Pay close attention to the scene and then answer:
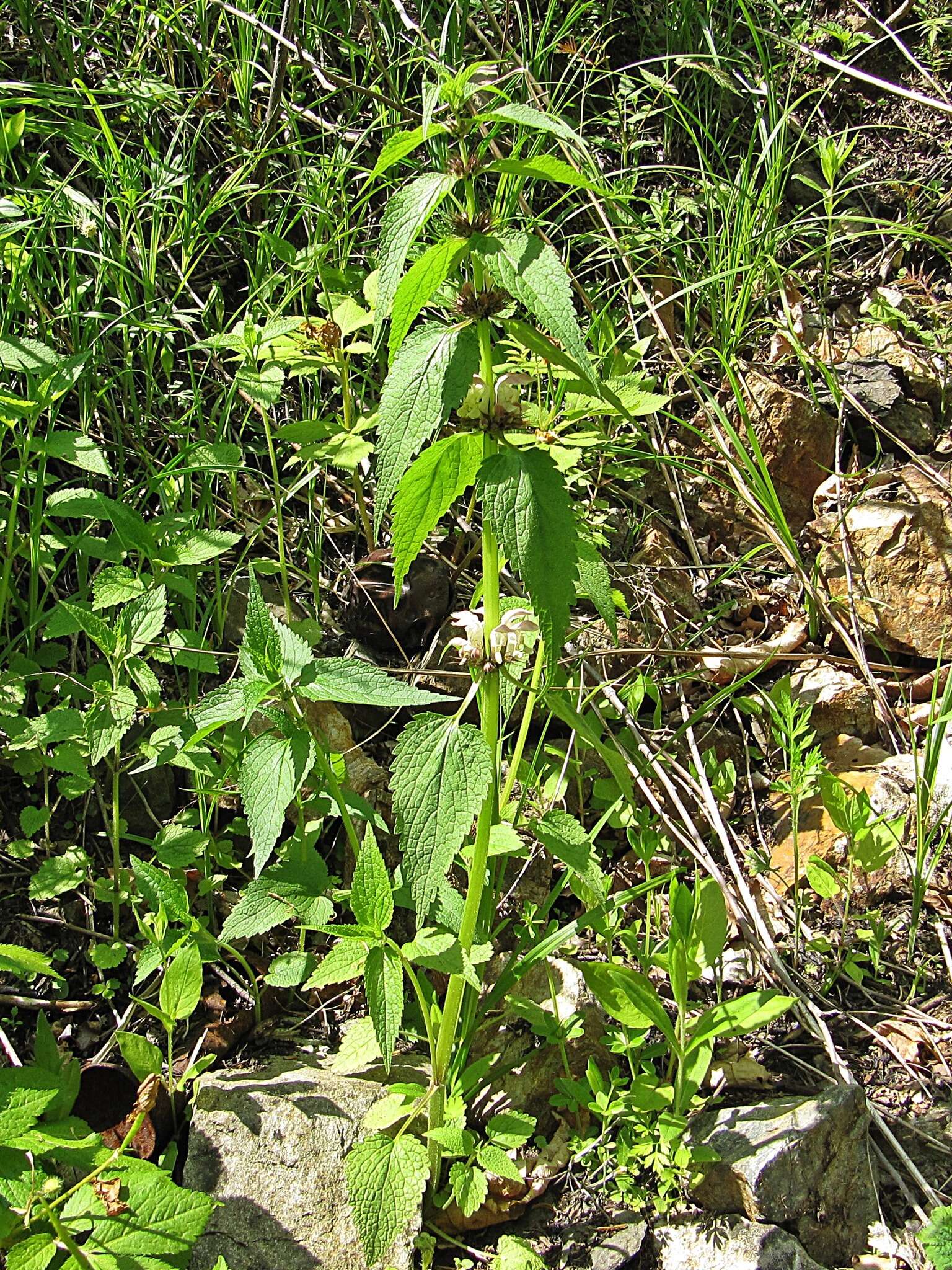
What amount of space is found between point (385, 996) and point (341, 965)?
0.11 metres

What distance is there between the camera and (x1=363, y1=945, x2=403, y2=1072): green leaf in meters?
1.47

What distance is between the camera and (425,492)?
1403 mm

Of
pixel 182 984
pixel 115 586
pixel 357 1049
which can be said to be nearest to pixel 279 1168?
pixel 357 1049

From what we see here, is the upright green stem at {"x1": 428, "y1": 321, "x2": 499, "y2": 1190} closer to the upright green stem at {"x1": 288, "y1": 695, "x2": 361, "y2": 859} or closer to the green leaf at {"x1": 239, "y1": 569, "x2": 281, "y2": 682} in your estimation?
the upright green stem at {"x1": 288, "y1": 695, "x2": 361, "y2": 859}

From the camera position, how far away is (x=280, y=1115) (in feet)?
5.96

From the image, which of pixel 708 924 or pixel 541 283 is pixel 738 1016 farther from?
pixel 541 283

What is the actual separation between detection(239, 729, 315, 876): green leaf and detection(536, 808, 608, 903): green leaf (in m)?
0.41

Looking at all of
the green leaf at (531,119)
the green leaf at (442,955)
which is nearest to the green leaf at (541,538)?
the green leaf at (531,119)

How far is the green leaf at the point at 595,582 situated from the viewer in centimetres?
169

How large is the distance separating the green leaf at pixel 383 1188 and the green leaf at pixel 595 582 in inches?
35.2

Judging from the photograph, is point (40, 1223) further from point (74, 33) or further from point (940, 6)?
point (940, 6)

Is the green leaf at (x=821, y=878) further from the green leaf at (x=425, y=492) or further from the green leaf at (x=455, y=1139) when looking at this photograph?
the green leaf at (x=425, y=492)

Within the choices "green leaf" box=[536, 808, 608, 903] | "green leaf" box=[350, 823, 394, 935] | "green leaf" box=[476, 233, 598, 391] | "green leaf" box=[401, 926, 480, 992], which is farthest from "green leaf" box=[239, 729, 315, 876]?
"green leaf" box=[476, 233, 598, 391]

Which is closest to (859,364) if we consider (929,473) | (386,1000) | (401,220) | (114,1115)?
(929,473)
